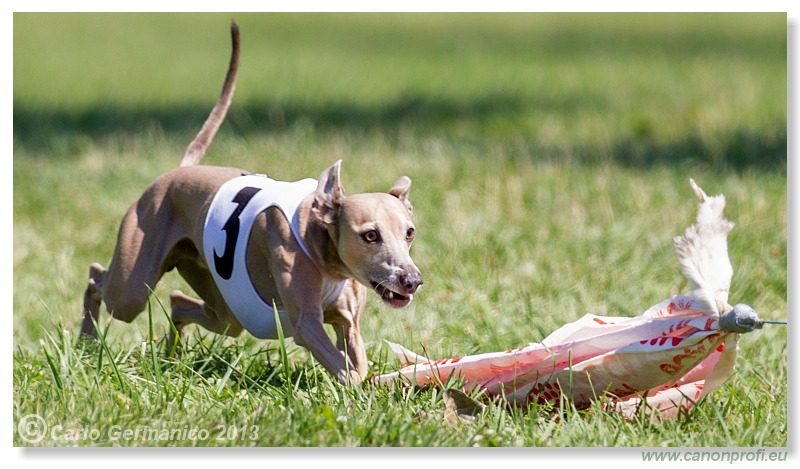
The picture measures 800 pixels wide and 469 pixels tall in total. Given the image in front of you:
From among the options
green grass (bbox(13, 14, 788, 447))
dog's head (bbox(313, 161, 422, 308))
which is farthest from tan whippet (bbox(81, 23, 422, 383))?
green grass (bbox(13, 14, 788, 447))

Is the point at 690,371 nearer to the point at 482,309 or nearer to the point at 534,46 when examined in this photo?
the point at 482,309

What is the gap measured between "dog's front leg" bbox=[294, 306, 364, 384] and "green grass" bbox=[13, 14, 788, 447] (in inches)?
3.3

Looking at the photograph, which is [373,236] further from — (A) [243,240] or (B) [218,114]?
(B) [218,114]

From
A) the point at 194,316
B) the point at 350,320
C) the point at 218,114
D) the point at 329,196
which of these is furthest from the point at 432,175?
the point at 329,196

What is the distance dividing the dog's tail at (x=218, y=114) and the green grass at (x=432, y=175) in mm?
865

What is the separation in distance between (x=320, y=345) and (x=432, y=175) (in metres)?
4.60

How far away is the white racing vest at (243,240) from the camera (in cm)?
459

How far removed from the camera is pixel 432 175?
880 centimetres

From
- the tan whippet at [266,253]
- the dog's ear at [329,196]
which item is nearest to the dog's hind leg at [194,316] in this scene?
the tan whippet at [266,253]

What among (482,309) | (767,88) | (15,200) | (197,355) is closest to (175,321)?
(197,355)

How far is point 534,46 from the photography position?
9609 mm

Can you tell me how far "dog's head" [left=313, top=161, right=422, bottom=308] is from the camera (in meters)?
4.12

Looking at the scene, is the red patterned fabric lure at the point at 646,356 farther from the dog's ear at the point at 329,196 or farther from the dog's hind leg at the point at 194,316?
the dog's hind leg at the point at 194,316

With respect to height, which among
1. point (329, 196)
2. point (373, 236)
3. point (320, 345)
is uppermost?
point (329, 196)
